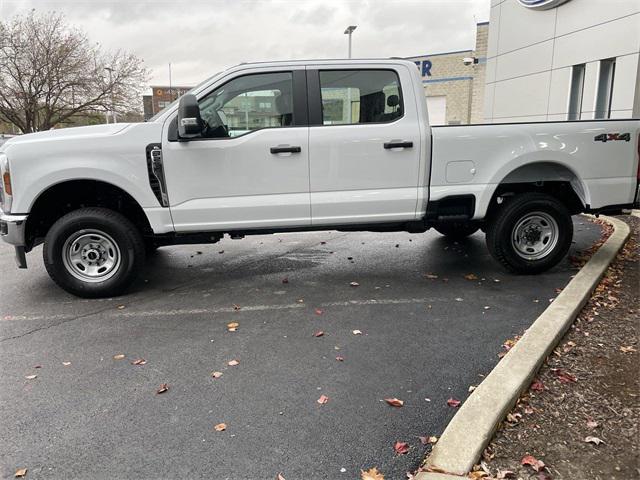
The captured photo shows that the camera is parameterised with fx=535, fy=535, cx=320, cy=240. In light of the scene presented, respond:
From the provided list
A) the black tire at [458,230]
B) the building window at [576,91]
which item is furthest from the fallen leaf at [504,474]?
the building window at [576,91]

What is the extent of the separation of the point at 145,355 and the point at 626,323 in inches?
150

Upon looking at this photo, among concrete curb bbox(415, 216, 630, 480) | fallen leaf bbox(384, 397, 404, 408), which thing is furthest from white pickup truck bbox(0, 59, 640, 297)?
fallen leaf bbox(384, 397, 404, 408)

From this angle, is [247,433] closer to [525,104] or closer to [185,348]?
[185,348]

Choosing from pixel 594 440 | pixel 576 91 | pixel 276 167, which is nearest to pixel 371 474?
pixel 594 440

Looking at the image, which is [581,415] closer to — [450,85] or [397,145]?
[397,145]

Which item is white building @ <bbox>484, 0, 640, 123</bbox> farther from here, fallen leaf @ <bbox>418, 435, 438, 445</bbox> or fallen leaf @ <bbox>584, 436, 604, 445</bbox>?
fallen leaf @ <bbox>418, 435, 438, 445</bbox>

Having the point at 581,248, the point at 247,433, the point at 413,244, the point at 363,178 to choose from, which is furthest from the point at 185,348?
the point at 581,248

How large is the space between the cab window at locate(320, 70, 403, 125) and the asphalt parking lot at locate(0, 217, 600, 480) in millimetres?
1751

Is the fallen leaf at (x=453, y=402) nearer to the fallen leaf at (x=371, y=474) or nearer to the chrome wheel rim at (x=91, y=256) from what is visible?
the fallen leaf at (x=371, y=474)

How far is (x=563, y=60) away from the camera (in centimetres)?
1297

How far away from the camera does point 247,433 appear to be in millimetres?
2936

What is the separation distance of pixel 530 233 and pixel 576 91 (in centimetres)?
876

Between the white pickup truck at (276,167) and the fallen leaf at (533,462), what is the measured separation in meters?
3.11

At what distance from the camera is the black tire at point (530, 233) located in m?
5.75
